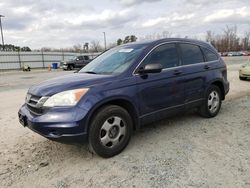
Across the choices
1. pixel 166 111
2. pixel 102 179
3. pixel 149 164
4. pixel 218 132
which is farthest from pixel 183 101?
pixel 102 179

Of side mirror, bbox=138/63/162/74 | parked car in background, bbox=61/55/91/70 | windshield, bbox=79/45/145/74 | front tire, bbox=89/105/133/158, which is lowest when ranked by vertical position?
front tire, bbox=89/105/133/158

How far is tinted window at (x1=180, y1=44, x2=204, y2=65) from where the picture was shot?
4.79 meters

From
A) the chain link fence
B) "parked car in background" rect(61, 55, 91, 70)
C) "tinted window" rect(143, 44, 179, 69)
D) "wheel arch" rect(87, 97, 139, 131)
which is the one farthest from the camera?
the chain link fence

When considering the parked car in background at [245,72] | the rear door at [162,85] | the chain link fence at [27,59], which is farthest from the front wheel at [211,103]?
the chain link fence at [27,59]

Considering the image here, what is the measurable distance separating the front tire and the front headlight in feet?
1.22

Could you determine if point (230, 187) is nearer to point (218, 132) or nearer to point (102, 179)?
point (102, 179)

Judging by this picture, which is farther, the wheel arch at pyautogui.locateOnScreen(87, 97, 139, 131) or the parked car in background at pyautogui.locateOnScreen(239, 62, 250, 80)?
the parked car in background at pyautogui.locateOnScreen(239, 62, 250, 80)

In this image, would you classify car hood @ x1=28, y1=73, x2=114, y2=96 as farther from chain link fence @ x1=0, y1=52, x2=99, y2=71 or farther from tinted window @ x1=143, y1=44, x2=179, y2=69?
chain link fence @ x1=0, y1=52, x2=99, y2=71

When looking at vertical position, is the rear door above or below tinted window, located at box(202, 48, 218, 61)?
below

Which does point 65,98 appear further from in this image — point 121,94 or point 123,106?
point 123,106

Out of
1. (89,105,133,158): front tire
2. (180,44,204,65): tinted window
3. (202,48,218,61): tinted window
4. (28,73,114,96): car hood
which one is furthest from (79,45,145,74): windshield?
(202,48,218,61): tinted window

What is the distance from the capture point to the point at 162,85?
418 cm

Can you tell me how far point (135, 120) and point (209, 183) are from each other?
57.2 inches

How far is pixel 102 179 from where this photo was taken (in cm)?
308
